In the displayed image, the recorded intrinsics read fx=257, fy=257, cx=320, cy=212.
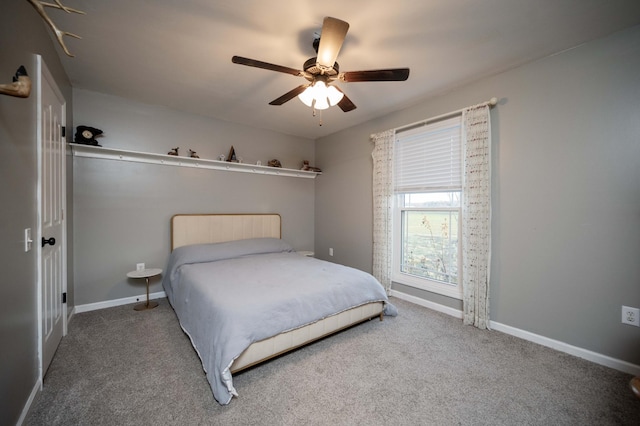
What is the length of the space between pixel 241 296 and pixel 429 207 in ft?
7.97

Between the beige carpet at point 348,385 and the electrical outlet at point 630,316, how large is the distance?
389mm

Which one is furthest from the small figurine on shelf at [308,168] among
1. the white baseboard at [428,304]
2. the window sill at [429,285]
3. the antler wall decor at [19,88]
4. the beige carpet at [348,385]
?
the antler wall decor at [19,88]

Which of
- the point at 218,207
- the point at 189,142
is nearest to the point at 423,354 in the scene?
the point at 218,207

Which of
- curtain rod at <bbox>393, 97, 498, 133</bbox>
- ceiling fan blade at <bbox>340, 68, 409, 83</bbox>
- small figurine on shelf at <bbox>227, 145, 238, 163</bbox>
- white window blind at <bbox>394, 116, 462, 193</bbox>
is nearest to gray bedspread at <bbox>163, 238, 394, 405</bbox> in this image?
small figurine on shelf at <bbox>227, 145, 238, 163</bbox>

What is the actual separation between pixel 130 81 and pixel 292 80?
1.75 m

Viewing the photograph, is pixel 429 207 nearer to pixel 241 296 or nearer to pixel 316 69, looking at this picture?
pixel 316 69

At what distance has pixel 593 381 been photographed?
71.9 inches

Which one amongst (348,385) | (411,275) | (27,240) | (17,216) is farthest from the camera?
(411,275)

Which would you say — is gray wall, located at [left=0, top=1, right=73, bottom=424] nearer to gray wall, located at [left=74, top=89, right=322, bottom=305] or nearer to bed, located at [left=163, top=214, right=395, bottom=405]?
bed, located at [left=163, top=214, right=395, bottom=405]

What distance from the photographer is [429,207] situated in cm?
321

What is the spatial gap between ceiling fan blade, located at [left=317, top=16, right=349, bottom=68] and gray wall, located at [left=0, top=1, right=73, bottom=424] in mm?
1632

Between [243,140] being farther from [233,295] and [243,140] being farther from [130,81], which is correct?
[233,295]

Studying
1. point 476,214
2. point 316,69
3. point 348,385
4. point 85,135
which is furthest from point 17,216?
point 476,214

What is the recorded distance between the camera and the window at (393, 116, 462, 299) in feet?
9.64
